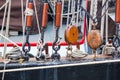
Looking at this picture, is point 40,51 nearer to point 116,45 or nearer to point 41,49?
point 41,49

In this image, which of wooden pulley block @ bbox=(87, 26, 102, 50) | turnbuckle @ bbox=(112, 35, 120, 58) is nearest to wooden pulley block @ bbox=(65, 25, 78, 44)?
wooden pulley block @ bbox=(87, 26, 102, 50)

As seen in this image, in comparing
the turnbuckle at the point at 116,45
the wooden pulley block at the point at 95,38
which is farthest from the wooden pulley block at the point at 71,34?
the turnbuckle at the point at 116,45

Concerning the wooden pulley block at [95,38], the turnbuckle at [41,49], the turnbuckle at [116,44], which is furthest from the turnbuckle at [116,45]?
the turnbuckle at [41,49]

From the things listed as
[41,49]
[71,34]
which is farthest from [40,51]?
[71,34]

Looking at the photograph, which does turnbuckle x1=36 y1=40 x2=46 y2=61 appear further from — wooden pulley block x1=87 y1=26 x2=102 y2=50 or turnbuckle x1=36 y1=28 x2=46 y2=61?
wooden pulley block x1=87 y1=26 x2=102 y2=50

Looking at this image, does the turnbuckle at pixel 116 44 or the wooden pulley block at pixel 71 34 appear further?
the turnbuckle at pixel 116 44

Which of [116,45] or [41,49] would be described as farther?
[116,45]

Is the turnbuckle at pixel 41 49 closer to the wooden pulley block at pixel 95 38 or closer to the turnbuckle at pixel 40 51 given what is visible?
the turnbuckle at pixel 40 51

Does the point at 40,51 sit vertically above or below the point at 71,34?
below

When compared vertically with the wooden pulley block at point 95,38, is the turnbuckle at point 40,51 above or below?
below

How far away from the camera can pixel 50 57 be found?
3619 mm

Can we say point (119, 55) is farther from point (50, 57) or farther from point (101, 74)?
point (50, 57)

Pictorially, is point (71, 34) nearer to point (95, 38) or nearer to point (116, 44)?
point (95, 38)

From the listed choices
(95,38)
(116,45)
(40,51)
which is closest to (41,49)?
(40,51)
